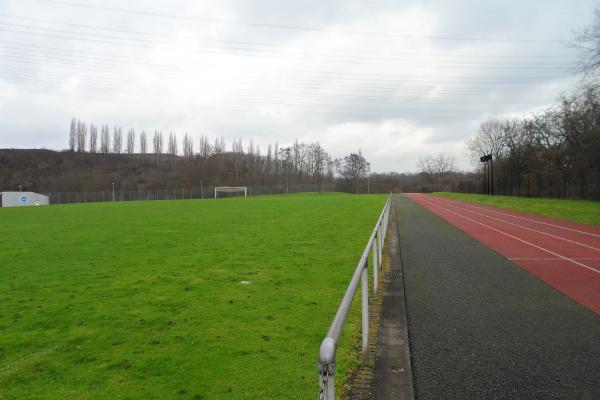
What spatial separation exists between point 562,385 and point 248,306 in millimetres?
4099

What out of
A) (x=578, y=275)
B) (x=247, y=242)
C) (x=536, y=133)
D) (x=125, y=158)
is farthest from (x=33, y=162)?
(x=578, y=275)

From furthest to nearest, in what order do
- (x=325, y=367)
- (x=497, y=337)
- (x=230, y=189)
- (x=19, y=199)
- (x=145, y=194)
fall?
1. (x=230, y=189)
2. (x=145, y=194)
3. (x=19, y=199)
4. (x=497, y=337)
5. (x=325, y=367)

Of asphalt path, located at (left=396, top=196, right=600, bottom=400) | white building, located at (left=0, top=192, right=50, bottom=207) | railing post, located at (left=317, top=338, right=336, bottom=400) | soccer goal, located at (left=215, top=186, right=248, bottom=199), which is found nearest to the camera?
railing post, located at (left=317, top=338, right=336, bottom=400)

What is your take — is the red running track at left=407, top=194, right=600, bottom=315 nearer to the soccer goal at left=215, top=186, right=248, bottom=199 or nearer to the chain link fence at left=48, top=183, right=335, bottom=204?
the soccer goal at left=215, top=186, right=248, bottom=199

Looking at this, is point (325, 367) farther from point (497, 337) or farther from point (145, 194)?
point (145, 194)

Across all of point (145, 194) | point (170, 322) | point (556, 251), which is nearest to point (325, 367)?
point (170, 322)

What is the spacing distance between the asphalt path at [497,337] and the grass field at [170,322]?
94cm

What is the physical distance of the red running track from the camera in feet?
25.4

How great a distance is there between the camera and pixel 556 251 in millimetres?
11805

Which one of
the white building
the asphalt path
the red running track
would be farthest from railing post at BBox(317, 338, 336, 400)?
the white building

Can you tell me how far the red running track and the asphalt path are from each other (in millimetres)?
461

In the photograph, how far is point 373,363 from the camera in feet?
14.6

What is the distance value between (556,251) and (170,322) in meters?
10.3

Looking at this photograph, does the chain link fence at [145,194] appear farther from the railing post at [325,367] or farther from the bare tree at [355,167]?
the railing post at [325,367]
